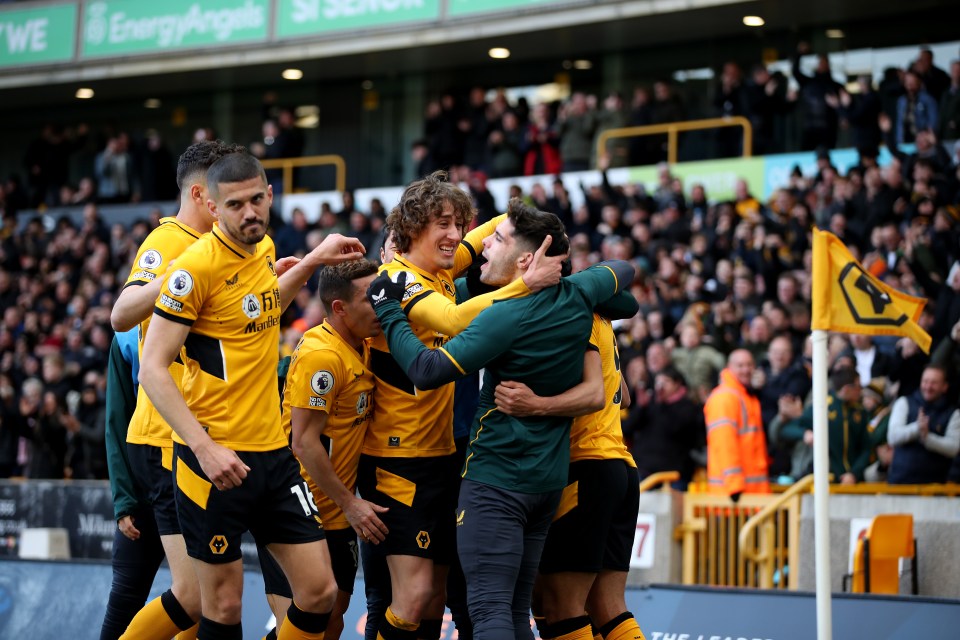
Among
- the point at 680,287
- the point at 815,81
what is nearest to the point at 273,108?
the point at 815,81

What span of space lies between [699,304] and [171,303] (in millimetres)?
9734

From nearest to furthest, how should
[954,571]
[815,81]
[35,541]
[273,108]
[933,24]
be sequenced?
1. [954,571]
2. [35,541]
3. [815,81]
4. [933,24]
5. [273,108]

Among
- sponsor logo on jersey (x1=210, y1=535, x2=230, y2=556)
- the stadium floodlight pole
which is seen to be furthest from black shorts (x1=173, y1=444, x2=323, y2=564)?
the stadium floodlight pole

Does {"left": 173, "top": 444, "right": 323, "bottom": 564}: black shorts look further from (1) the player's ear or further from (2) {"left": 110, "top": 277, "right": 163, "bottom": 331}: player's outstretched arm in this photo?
(1) the player's ear

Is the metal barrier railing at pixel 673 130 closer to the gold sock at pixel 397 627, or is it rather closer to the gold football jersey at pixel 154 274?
the gold football jersey at pixel 154 274

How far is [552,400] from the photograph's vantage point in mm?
5777

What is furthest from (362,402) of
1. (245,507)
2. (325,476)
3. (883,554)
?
(883,554)

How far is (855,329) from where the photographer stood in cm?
764

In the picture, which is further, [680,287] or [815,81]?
[815,81]

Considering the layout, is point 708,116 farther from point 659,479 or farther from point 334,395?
point 334,395

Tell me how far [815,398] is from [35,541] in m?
8.97

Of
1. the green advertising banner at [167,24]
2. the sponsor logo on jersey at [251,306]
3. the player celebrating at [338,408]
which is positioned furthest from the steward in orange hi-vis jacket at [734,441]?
the green advertising banner at [167,24]

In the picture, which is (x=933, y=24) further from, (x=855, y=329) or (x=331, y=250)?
(x=331, y=250)

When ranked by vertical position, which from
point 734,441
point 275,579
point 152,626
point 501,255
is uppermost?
point 501,255
